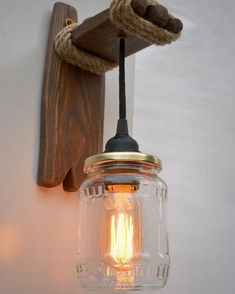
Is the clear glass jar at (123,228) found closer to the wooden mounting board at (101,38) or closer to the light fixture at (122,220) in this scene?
the light fixture at (122,220)

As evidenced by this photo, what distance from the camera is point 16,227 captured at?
1.89ft

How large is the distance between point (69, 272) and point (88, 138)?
185mm

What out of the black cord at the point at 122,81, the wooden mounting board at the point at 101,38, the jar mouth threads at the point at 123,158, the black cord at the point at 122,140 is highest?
the wooden mounting board at the point at 101,38

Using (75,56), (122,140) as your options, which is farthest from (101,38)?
(122,140)

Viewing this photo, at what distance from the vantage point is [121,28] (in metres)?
0.54

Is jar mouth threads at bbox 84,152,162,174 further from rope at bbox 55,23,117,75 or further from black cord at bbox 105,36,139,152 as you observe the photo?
rope at bbox 55,23,117,75

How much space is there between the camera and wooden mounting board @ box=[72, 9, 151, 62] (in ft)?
1.83

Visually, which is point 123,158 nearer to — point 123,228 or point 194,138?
point 123,228

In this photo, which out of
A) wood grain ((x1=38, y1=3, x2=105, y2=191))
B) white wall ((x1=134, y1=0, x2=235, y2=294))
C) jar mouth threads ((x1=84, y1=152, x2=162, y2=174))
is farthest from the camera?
white wall ((x1=134, y1=0, x2=235, y2=294))

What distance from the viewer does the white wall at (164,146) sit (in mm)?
586

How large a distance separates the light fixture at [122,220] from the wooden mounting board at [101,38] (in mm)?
31

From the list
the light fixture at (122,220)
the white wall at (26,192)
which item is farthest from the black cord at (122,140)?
the white wall at (26,192)

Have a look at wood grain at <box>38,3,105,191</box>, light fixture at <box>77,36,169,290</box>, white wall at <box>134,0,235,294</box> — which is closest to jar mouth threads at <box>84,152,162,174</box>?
light fixture at <box>77,36,169,290</box>

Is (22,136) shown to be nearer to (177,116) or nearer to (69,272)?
(69,272)
